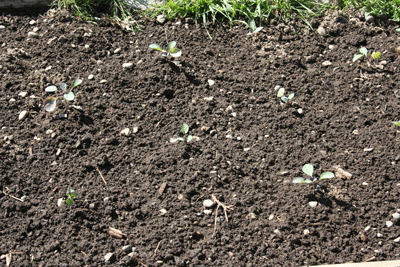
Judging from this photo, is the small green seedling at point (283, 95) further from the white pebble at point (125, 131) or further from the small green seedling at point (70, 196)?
the small green seedling at point (70, 196)

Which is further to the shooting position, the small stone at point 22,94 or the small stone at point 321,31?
the small stone at point 321,31

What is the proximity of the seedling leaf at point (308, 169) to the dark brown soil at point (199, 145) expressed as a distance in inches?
4.4

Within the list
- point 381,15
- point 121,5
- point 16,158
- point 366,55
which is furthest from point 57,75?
point 381,15

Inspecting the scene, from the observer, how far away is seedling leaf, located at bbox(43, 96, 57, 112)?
7.16 feet

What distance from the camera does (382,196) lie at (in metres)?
1.88

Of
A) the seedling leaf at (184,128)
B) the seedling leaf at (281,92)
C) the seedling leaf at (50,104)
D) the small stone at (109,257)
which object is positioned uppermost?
the seedling leaf at (50,104)

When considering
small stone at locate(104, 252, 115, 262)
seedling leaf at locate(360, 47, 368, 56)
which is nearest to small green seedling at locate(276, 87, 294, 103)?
seedling leaf at locate(360, 47, 368, 56)

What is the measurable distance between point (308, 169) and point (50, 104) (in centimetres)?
164

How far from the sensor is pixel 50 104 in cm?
220

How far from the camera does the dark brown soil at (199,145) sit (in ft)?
5.82

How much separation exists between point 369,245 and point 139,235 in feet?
3.90

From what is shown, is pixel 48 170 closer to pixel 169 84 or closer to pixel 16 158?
pixel 16 158

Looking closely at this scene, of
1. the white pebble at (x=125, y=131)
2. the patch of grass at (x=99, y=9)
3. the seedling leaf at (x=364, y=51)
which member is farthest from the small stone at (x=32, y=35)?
the seedling leaf at (x=364, y=51)

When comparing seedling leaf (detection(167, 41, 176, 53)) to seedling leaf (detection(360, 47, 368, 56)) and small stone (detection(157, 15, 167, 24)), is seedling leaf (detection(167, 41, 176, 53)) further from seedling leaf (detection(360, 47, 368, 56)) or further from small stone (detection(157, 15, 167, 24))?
seedling leaf (detection(360, 47, 368, 56))
